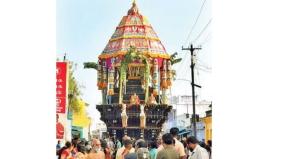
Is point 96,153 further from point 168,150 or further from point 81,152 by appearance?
point 168,150

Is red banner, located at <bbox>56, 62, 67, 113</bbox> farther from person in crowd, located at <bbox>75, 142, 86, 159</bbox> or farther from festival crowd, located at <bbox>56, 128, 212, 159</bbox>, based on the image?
person in crowd, located at <bbox>75, 142, 86, 159</bbox>

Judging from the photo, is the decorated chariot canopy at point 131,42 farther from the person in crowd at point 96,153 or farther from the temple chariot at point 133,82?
the person in crowd at point 96,153

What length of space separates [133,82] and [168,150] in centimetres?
2216

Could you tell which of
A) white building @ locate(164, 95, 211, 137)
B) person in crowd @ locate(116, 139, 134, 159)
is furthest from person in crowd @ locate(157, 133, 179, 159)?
Result: white building @ locate(164, 95, 211, 137)

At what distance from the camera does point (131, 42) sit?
2753 cm

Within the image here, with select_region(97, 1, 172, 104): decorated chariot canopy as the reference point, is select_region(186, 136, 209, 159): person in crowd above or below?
below

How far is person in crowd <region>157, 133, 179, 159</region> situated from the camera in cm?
698

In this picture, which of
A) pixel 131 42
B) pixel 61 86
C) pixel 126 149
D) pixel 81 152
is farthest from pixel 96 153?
pixel 131 42

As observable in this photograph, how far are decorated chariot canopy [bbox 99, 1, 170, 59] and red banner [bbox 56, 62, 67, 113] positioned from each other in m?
16.1

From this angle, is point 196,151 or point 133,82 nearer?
point 196,151

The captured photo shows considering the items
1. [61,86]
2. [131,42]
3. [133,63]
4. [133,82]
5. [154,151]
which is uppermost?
[131,42]
